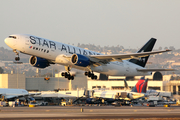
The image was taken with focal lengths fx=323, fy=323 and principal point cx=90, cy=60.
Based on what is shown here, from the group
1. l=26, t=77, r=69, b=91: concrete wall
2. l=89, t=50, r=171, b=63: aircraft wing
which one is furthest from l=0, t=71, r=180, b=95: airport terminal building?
l=89, t=50, r=171, b=63: aircraft wing

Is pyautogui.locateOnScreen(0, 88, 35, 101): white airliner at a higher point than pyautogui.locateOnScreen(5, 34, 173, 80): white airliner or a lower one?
lower

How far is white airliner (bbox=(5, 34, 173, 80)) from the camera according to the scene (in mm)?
47438

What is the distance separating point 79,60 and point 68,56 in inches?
72.9

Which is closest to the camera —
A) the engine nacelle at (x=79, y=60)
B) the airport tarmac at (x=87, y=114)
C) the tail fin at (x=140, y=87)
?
the airport tarmac at (x=87, y=114)

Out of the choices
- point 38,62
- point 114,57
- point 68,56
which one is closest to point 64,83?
point 38,62

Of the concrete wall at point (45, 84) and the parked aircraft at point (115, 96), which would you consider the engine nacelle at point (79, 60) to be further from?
the concrete wall at point (45, 84)

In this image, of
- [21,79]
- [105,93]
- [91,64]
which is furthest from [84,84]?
[91,64]

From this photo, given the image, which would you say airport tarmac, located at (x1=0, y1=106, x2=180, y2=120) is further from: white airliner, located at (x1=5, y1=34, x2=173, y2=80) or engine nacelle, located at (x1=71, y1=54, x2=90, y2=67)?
engine nacelle, located at (x1=71, y1=54, x2=90, y2=67)

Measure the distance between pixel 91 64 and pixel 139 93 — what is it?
3920 centimetres

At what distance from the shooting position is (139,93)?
90.4 meters

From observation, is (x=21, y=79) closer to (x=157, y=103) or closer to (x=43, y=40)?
(x=157, y=103)

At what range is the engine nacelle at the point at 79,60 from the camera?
50419 millimetres

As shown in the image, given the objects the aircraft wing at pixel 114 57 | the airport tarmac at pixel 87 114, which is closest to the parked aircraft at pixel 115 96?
the airport tarmac at pixel 87 114

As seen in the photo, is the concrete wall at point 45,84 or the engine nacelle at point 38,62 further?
the concrete wall at point 45,84
